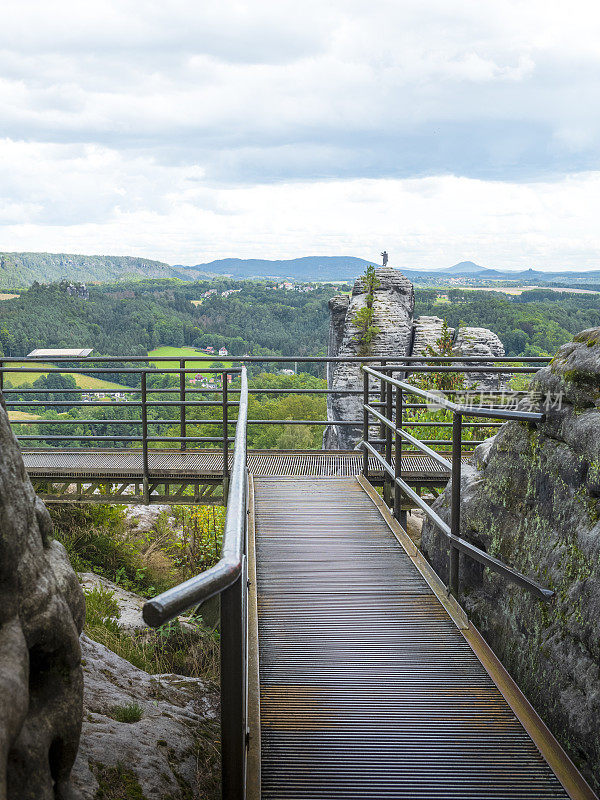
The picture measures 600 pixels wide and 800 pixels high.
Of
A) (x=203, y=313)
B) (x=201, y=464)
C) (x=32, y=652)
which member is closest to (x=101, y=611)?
(x=201, y=464)

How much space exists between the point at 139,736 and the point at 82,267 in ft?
218

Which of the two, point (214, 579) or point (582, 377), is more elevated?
point (582, 377)

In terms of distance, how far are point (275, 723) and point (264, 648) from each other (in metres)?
0.54

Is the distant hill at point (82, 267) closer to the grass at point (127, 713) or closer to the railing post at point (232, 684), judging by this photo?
the grass at point (127, 713)

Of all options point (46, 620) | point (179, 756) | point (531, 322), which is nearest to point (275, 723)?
point (179, 756)

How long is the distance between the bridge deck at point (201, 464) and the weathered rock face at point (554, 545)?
10.9 feet

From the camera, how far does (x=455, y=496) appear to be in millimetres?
3242

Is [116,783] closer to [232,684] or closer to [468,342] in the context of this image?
[232,684]

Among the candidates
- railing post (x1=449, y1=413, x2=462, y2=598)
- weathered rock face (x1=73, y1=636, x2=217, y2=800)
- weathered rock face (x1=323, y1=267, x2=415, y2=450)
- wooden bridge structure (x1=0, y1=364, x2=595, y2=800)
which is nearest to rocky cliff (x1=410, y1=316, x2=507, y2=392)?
weathered rock face (x1=323, y1=267, x2=415, y2=450)

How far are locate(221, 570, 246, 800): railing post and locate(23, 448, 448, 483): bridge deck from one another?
463 centimetres

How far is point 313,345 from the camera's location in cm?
3628

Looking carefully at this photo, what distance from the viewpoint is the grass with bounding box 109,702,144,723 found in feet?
7.79

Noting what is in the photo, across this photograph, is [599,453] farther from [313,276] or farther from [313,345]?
[313,276]

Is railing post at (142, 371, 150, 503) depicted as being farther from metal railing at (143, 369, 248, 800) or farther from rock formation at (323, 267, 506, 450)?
rock formation at (323, 267, 506, 450)
